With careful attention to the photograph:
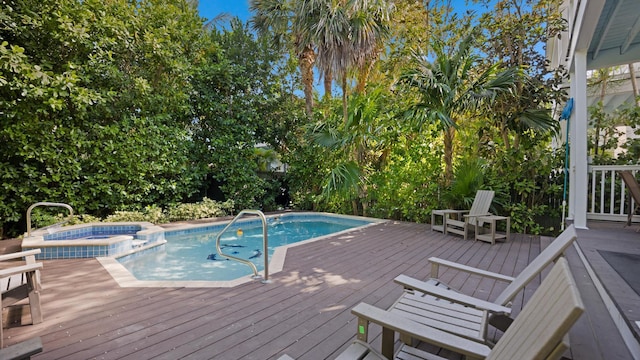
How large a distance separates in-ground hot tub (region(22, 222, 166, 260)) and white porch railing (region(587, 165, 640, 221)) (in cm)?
768

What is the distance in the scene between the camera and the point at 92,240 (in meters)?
5.10

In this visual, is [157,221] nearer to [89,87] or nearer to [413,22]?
[89,87]

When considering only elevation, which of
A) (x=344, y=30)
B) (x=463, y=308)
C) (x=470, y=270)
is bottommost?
(x=463, y=308)

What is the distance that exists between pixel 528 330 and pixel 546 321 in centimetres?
14

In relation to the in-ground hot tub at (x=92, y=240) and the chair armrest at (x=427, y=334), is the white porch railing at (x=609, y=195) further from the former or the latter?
the in-ground hot tub at (x=92, y=240)

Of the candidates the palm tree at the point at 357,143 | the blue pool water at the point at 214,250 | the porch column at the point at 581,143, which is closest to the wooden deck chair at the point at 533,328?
the blue pool water at the point at 214,250

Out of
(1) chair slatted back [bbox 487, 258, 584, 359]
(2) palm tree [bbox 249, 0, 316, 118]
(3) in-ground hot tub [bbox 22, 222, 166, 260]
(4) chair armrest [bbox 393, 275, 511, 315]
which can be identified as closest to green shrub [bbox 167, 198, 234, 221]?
(3) in-ground hot tub [bbox 22, 222, 166, 260]

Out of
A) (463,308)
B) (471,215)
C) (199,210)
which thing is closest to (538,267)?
(463,308)

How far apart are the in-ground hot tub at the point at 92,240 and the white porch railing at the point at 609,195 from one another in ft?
25.2

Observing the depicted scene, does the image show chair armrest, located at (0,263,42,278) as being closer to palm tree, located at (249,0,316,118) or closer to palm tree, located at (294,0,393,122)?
palm tree, located at (294,0,393,122)

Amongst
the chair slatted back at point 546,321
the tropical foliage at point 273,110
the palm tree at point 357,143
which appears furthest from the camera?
the palm tree at point 357,143

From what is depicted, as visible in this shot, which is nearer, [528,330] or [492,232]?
[528,330]

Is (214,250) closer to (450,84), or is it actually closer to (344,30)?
(450,84)

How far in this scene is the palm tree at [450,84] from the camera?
20.1 feet
